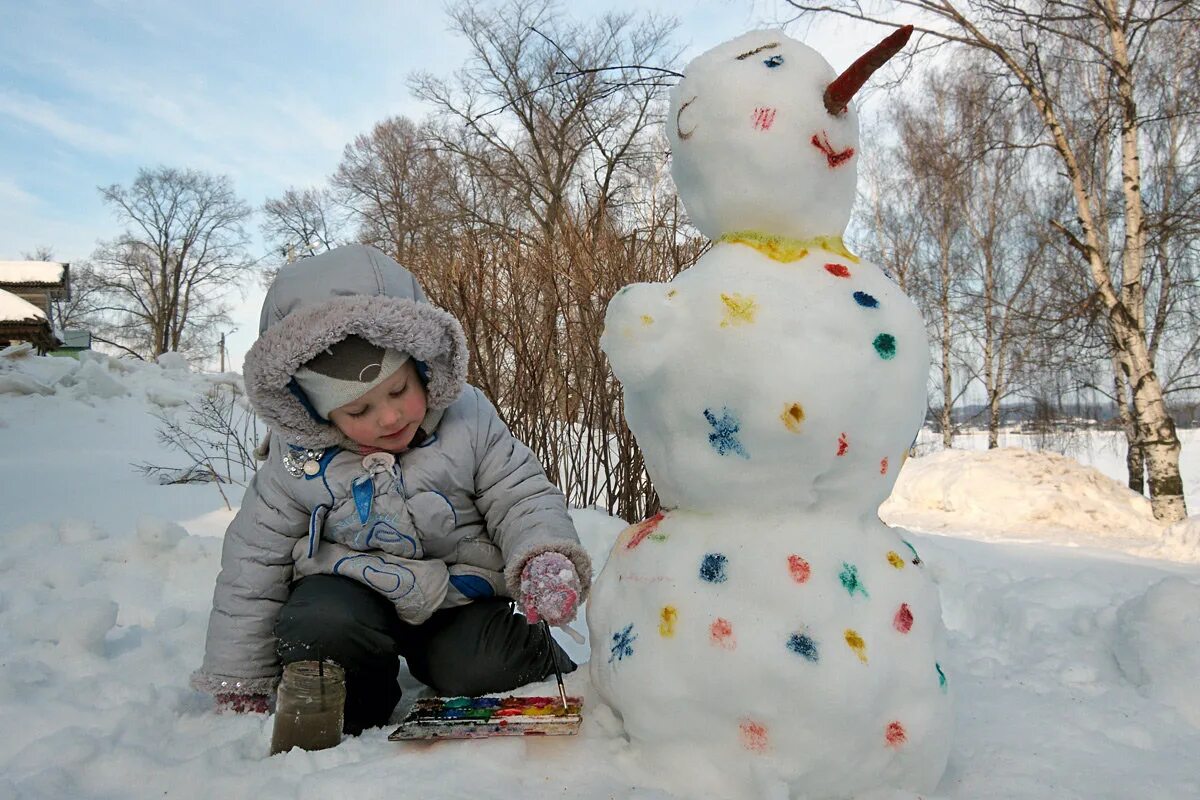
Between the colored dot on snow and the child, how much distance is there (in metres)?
0.59

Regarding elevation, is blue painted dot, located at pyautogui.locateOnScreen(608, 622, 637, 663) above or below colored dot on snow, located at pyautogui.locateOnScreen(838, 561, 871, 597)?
below

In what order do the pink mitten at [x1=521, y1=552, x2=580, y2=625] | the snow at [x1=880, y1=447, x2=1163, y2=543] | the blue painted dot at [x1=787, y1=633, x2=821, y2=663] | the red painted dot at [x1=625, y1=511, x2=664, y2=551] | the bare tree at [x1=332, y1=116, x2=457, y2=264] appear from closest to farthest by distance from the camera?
the blue painted dot at [x1=787, y1=633, x2=821, y2=663], the red painted dot at [x1=625, y1=511, x2=664, y2=551], the pink mitten at [x1=521, y1=552, x2=580, y2=625], the snow at [x1=880, y1=447, x2=1163, y2=543], the bare tree at [x1=332, y1=116, x2=457, y2=264]

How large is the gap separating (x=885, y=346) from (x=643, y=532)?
531mm

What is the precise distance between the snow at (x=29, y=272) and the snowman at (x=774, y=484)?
24673 millimetres

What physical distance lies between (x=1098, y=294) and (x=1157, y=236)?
A: 1093mm

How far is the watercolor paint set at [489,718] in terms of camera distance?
56.2 inches

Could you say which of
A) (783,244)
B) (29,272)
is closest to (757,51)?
(783,244)

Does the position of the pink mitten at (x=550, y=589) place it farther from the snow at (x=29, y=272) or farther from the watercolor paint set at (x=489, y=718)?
the snow at (x=29, y=272)

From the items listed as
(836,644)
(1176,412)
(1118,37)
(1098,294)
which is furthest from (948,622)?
(1176,412)

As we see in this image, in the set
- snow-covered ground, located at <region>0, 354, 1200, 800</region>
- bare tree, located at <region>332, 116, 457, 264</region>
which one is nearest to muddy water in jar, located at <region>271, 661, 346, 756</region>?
snow-covered ground, located at <region>0, 354, 1200, 800</region>

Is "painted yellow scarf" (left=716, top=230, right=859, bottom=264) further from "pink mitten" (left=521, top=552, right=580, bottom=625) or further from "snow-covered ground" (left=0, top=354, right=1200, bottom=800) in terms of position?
"snow-covered ground" (left=0, top=354, right=1200, bottom=800)

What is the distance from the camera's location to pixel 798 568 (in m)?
1.25

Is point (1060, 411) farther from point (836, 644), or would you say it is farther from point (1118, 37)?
point (836, 644)

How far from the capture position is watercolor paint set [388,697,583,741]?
1.43 m
